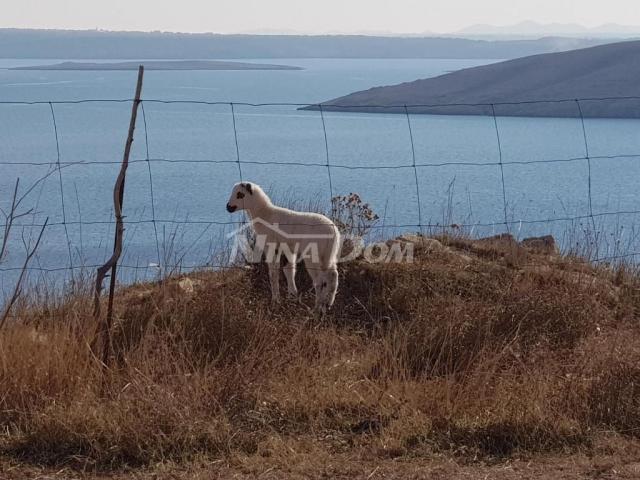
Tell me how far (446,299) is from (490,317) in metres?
0.77

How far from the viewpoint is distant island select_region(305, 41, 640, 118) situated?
44.0m

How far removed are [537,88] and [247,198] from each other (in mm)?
42738

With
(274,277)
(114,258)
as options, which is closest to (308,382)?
(114,258)

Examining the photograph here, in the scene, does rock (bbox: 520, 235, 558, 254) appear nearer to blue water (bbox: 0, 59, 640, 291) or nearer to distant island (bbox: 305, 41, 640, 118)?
blue water (bbox: 0, 59, 640, 291)

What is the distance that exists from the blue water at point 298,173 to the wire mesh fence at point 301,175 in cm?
7

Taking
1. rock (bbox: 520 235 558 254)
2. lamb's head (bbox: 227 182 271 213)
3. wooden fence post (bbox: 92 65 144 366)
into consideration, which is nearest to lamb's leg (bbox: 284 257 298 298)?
lamb's head (bbox: 227 182 271 213)

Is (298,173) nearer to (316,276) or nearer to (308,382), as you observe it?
(316,276)

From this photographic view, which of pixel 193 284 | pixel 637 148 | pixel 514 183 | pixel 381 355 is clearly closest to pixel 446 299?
pixel 381 355

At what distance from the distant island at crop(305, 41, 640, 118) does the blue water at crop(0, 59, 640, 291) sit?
135cm

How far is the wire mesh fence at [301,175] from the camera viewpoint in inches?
408

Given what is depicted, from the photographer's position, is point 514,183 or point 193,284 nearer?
point 193,284

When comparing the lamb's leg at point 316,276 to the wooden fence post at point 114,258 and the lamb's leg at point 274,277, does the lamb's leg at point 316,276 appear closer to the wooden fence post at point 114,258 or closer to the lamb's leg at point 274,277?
the lamb's leg at point 274,277

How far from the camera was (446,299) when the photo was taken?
26.4 feet

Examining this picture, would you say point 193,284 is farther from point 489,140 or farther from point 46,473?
point 489,140
